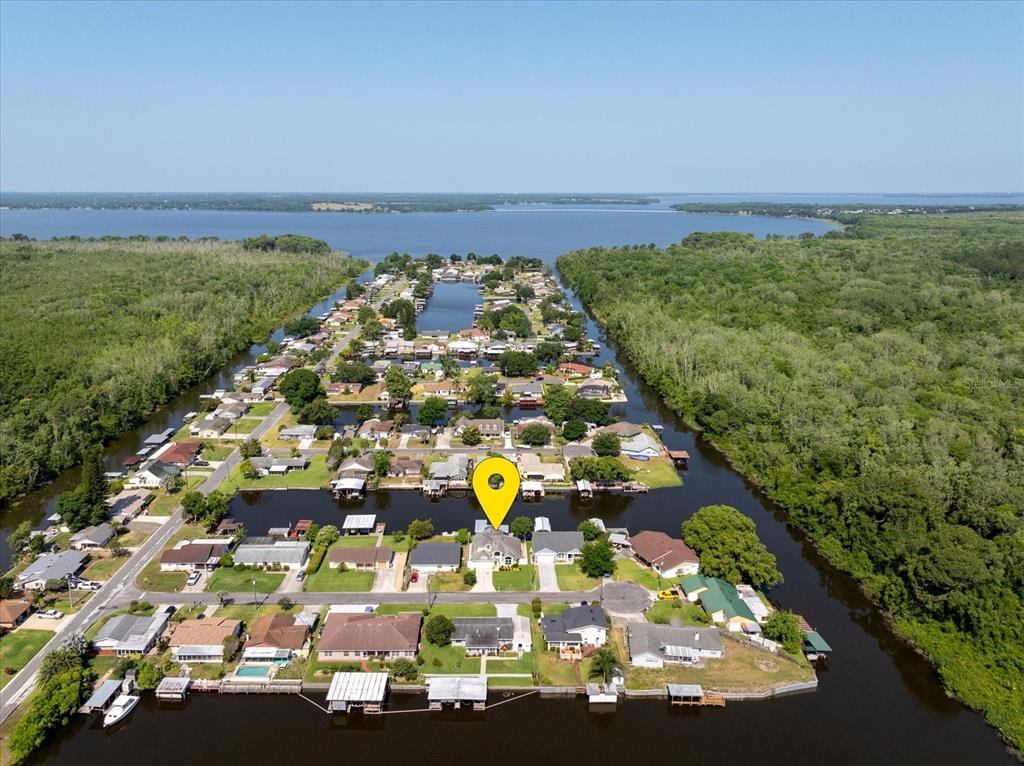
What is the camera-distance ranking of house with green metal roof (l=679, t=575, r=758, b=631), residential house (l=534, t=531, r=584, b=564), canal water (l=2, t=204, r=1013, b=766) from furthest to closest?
residential house (l=534, t=531, r=584, b=564) < house with green metal roof (l=679, t=575, r=758, b=631) < canal water (l=2, t=204, r=1013, b=766)

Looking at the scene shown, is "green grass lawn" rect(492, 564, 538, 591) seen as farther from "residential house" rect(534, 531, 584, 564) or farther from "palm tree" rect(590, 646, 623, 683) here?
"palm tree" rect(590, 646, 623, 683)

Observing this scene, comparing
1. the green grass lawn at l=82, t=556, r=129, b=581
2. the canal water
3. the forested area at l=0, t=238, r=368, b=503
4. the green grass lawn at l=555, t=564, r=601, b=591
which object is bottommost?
the canal water

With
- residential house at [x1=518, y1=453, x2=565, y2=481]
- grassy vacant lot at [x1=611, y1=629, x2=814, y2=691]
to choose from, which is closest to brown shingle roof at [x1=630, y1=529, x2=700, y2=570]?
grassy vacant lot at [x1=611, y1=629, x2=814, y2=691]

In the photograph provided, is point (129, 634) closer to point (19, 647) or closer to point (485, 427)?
point (19, 647)

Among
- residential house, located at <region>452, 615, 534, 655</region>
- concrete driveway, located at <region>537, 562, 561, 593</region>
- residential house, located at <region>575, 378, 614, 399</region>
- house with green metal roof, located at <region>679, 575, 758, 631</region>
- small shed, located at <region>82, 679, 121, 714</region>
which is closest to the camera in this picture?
small shed, located at <region>82, 679, 121, 714</region>

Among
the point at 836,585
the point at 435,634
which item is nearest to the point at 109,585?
the point at 435,634

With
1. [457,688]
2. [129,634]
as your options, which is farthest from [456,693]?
[129,634]

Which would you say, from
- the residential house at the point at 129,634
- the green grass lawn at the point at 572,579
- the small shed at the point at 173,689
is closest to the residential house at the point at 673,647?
the green grass lawn at the point at 572,579
